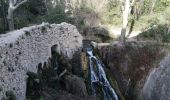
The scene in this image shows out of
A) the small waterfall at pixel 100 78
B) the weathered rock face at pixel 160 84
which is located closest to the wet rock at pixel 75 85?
the small waterfall at pixel 100 78

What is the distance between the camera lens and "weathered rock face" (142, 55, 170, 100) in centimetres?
1422

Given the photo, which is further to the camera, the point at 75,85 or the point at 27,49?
the point at 75,85

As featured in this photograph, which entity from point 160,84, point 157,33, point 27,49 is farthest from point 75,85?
point 157,33

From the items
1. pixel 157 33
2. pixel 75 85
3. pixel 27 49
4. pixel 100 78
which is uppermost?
pixel 27 49

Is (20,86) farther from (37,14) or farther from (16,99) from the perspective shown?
(37,14)

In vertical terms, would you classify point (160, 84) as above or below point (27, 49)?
below

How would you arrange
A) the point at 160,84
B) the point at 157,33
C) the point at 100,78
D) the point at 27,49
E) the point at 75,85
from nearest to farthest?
the point at 160,84, the point at 27,49, the point at 75,85, the point at 100,78, the point at 157,33

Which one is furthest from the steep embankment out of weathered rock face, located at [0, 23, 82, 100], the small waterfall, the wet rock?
the wet rock

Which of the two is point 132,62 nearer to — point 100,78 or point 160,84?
point 100,78

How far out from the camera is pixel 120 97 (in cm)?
1891

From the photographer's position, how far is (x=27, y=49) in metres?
15.0

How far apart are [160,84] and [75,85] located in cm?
440

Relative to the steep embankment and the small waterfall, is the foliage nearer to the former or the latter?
the steep embankment

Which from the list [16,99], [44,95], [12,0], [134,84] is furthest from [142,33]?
[16,99]
